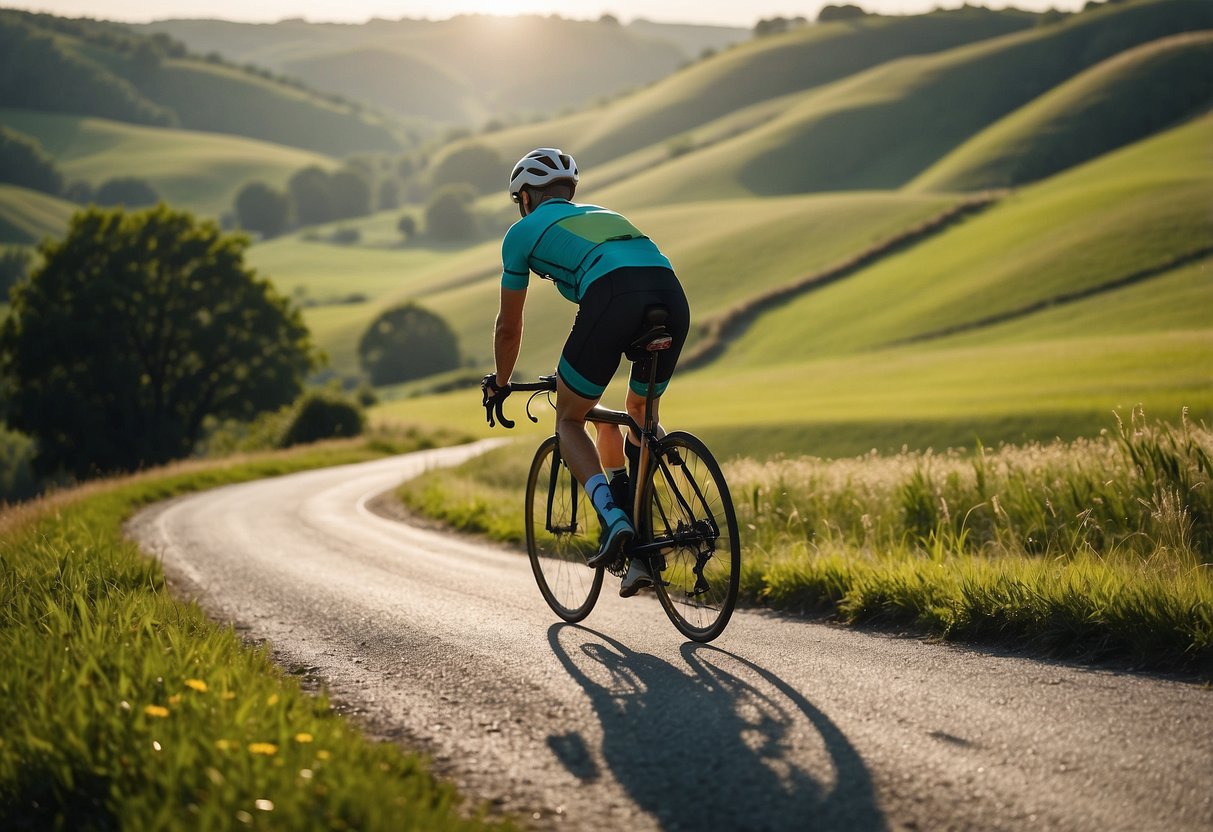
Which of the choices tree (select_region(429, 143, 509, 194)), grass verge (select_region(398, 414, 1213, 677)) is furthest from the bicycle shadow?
tree (select_region(429, 143, 509, 194))

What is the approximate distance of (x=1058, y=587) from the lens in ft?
18.4

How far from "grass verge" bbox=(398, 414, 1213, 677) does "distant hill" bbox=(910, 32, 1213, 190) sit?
8934cm

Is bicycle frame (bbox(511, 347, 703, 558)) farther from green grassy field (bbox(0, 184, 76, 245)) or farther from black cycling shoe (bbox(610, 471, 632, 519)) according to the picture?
green grassy field (bbox(0, 184, 76, 245))

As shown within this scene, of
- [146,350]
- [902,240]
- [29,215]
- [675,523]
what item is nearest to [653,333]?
[675,523]

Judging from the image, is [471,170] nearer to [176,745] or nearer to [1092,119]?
[1092,119]

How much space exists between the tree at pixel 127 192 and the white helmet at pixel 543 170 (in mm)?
188488

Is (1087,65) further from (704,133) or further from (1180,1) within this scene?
(704,133)

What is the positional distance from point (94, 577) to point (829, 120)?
447ft

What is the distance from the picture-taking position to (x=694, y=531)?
563 centimetres

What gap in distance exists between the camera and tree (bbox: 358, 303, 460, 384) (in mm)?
83312

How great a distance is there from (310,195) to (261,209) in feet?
31.4

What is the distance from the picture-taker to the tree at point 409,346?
83.3 meters

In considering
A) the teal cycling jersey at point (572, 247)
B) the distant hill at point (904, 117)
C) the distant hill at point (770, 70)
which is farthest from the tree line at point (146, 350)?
the distant hill at point (770, 70)

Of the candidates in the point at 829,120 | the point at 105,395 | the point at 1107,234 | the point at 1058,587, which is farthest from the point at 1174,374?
the point at 829,120
